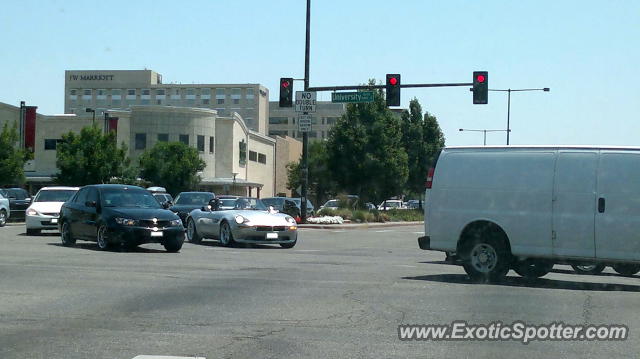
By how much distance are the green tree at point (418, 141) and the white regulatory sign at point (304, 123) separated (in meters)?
26.6

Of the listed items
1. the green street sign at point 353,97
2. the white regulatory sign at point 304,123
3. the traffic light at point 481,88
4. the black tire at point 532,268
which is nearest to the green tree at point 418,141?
the white regulatory sign at point 304,123

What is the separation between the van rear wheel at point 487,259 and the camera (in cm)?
1386

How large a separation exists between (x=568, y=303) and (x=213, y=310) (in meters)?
4.67

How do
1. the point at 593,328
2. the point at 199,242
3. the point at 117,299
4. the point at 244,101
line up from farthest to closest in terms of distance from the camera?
1. the point at 244,101
2. the point at 199,242
3. the point at 117,299
4. the point at 593,328

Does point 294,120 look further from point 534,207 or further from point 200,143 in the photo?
point 534,207

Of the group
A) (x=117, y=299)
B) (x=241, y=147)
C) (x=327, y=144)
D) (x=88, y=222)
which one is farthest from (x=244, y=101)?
(x=117, y=299)

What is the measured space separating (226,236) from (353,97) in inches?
477

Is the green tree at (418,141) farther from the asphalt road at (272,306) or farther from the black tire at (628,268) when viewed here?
the black tire at (628,268)

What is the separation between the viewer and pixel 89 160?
177 feet

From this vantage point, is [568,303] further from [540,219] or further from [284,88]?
[284,88]

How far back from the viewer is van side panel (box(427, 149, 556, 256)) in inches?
531

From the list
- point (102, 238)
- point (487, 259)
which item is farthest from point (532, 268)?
point (102, 238)

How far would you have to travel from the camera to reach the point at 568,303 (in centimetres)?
1127

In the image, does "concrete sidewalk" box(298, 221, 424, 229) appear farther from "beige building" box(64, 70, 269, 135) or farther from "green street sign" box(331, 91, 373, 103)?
"beige building" box(64, 70, 269, 135)
